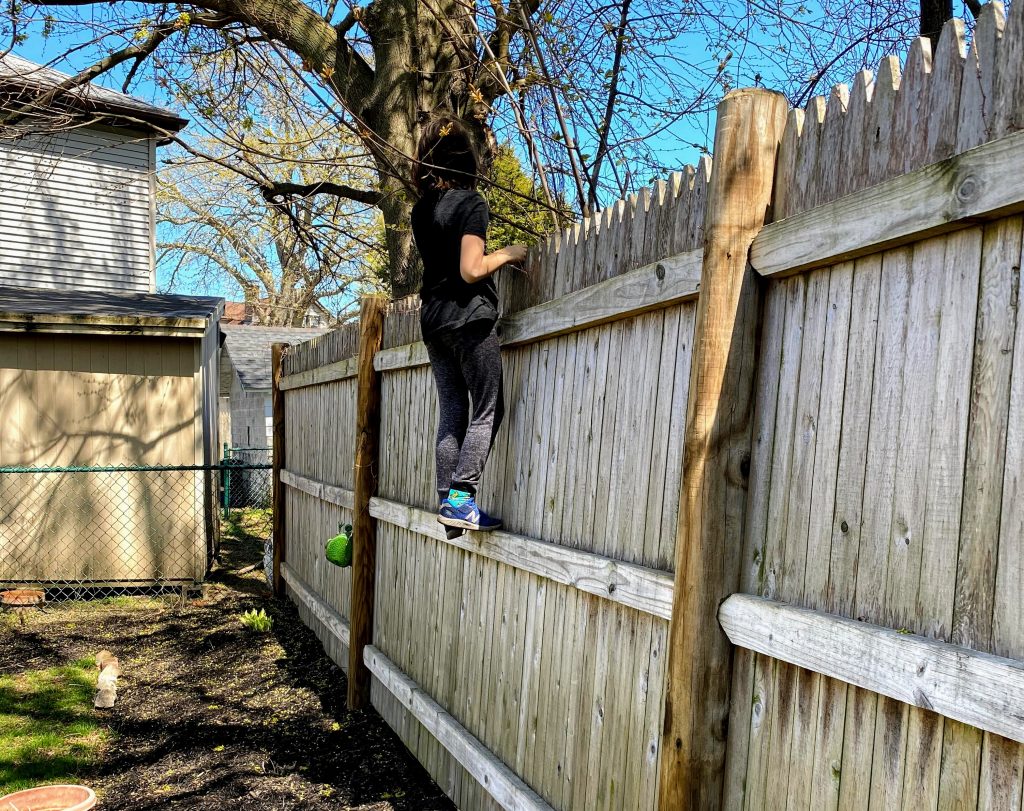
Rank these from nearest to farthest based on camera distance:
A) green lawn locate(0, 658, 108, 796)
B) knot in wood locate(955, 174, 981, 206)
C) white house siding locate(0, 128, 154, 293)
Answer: knot in wood locate(955, 174, 981, 206)
green lawn locate(0, 658, 108, 796)
white house siding locate(0, 128, 154, 293)

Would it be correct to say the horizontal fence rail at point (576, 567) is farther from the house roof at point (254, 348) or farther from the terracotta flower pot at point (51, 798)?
the house roof at point (254, 348)

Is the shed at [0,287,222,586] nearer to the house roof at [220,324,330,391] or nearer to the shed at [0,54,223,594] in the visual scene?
the shed at [0,54,223,594]

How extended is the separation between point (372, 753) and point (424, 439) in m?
1.73

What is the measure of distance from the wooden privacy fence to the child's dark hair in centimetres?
49

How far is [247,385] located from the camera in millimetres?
21578

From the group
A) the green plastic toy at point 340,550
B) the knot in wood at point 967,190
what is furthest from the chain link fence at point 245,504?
the knot in wood at point 967,190

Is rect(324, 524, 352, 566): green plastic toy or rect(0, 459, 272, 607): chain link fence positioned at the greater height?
rect(324, 524, 352, 566): green plastic toy

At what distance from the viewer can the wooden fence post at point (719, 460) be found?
7.15 feet

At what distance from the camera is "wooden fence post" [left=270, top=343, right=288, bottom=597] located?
8.46m

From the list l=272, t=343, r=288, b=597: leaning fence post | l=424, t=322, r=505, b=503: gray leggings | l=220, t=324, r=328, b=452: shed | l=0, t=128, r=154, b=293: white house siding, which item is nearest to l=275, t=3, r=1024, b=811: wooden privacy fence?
l=424, t=322, r=505, b=503: gray leggings

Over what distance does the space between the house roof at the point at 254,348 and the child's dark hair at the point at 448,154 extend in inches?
694

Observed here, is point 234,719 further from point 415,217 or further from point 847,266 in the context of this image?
point 847,266

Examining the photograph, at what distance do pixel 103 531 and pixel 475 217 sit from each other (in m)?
7.04

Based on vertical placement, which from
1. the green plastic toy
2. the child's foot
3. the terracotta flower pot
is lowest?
the terracotta flower pot
